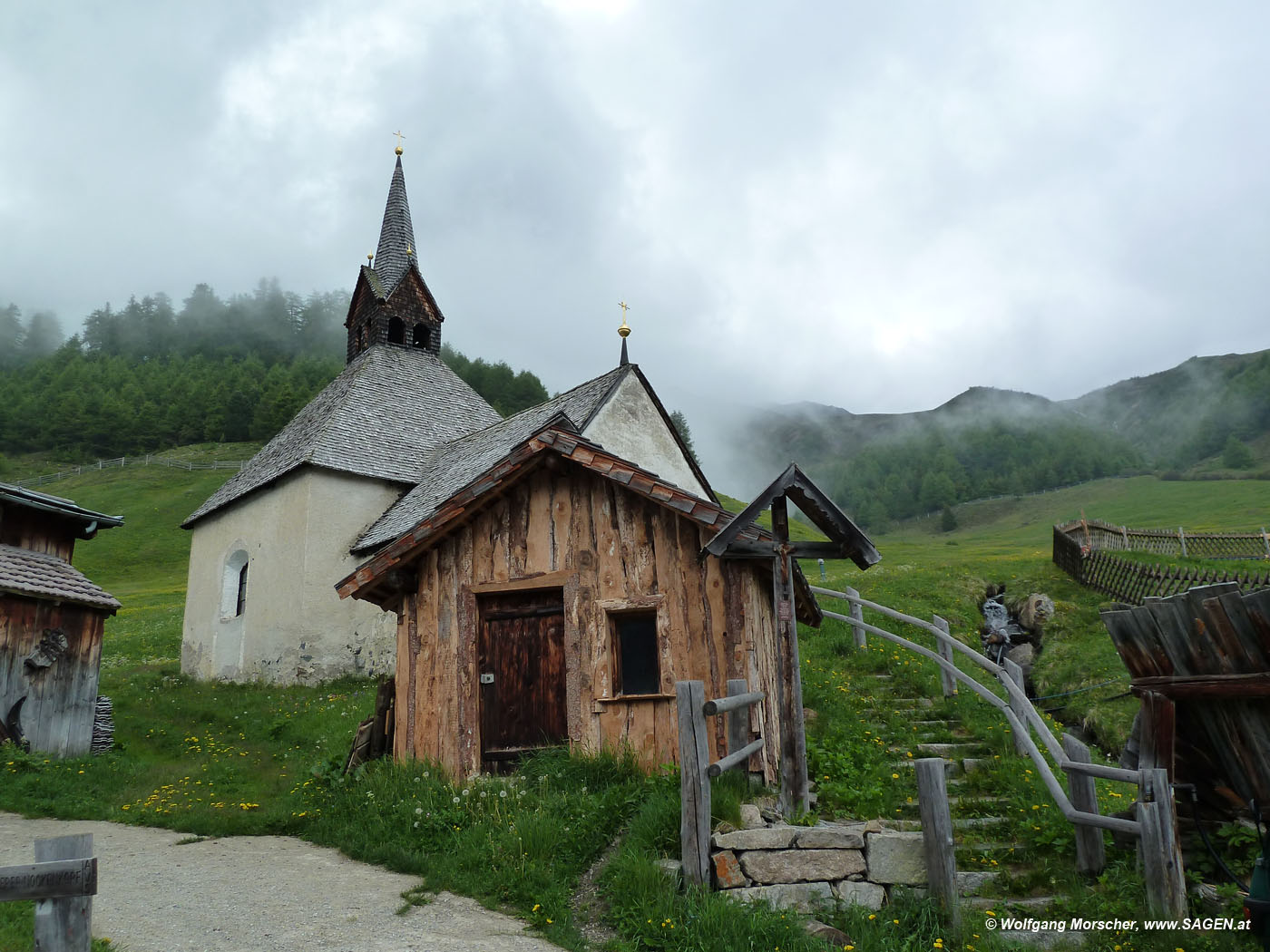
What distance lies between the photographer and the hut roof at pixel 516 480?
9.05m

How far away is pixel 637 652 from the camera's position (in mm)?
9719

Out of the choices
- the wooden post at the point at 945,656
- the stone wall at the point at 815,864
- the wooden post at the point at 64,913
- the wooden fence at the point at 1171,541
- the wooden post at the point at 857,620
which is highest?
the wooden fence at the point at 1171,541

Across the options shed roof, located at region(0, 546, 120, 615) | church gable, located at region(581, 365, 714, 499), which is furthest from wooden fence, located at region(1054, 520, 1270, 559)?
shed roof, located at region(0, 546, 120, 615)

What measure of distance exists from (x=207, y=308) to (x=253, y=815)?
475ft

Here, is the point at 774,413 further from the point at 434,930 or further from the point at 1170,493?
the point at 434,930

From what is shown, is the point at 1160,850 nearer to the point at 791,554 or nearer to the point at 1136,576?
the point at 791,554

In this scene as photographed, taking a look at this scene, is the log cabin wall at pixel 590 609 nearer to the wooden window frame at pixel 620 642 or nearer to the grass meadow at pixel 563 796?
the wooden window frame at pixel 620 642

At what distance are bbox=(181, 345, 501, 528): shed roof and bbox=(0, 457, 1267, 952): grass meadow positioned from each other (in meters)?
5.38

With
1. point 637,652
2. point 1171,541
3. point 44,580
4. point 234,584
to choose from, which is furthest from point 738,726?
point 1171,541

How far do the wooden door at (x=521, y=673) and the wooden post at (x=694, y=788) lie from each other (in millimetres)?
3288

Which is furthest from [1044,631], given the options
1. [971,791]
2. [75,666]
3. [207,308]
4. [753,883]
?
[207,308]

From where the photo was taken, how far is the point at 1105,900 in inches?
232

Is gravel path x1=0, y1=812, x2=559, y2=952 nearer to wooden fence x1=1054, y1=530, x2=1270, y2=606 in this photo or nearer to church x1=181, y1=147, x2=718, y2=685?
church x1=181, y1=147, x2=718, y2=685

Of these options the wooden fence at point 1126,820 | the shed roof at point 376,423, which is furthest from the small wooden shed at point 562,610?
the shed roof at point 376,423
